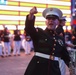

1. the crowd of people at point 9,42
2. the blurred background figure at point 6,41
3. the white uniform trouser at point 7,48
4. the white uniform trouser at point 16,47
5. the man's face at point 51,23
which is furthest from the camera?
the white uniform trouser at point 16,47

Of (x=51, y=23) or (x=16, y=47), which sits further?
(x=16, y=47)

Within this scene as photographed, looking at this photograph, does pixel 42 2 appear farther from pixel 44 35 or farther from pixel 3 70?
pixel 44 35

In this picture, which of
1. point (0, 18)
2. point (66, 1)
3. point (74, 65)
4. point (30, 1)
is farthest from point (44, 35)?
point (66, 1)

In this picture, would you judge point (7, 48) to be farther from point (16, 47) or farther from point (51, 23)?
point (51, 23)

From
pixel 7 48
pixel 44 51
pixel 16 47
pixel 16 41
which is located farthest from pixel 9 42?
pixel 44 51

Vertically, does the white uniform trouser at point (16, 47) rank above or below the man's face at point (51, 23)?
below

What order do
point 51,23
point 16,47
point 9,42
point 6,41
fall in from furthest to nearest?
point 16,47
point 9,42
point 6,41
point 51,23

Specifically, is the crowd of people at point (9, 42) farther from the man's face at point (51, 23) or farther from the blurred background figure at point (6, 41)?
the man's face at point (51, 23)

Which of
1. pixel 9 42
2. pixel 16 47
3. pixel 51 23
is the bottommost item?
pixel 16 47

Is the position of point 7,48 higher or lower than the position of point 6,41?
lower

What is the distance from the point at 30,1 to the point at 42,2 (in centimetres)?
98

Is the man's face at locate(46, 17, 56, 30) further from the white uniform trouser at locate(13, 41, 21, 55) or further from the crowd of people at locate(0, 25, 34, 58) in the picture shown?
the white uniform trouser at locate(13, 41, 21, 55)

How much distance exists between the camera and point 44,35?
11.1 feet

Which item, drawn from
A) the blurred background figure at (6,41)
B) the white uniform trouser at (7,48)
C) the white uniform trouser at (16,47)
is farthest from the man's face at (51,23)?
the white uniform trouser at (16,47)
